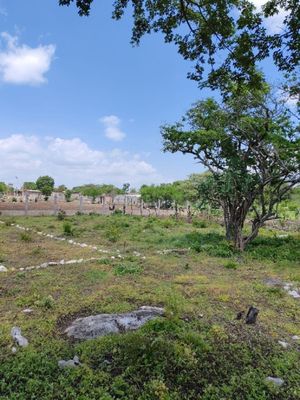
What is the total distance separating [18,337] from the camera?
4.65m

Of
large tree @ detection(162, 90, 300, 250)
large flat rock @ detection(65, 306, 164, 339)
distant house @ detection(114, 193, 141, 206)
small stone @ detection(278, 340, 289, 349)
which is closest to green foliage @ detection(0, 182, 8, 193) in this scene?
distant house @ detection(114, 193, 141, 206)

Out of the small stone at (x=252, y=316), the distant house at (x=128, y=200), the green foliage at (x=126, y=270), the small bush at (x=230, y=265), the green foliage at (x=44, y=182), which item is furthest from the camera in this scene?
the green foliage at (x=44, y=182)

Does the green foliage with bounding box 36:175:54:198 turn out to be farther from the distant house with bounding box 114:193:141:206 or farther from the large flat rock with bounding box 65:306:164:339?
the large flat rock with bounding box 65:306:164:339

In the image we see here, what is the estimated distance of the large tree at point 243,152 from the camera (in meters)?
11.8

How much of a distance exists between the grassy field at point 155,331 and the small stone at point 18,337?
0.07 m

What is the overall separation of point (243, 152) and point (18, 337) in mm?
10747

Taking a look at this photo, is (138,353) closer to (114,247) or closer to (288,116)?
(114,247)

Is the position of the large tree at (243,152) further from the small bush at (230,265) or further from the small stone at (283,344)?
the small stone at (283,344)

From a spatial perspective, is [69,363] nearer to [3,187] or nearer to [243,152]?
[243,152]

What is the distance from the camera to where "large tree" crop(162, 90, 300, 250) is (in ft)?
38.7


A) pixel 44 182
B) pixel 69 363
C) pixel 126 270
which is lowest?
pixel 69 363

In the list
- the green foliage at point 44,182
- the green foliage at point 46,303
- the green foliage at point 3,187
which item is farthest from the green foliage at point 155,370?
the green foliage at point 44,182

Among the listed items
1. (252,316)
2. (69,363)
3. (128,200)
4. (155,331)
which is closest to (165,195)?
(128,200)

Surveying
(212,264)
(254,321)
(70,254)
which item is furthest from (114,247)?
(254,321)
